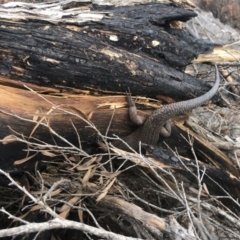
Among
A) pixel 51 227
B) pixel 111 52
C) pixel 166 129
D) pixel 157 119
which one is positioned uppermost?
pixel 111 52

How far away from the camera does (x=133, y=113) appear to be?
317 cm

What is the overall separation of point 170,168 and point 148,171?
167mm

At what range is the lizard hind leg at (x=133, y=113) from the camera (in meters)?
3.15

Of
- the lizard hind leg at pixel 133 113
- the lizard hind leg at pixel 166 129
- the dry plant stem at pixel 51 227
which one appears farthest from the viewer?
the lizard hind leg at pixel 166 129

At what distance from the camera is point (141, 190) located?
11.0 ft

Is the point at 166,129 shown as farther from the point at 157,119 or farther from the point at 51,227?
the point at 51,227

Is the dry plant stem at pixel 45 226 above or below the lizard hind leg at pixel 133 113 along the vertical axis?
above

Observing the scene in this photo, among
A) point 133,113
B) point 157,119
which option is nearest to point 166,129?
point 157,119

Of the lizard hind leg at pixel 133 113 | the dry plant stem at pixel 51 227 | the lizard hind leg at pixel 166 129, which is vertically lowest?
the lizard hind leg at pixel 166 129

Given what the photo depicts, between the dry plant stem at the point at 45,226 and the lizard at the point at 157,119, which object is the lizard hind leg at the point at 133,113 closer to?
the lizard at the point at 157,119

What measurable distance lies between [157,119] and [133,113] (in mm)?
213

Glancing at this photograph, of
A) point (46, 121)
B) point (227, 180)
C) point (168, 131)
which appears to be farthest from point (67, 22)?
point (227, 180)

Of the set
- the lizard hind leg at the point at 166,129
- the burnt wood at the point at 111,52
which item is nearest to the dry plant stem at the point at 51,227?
the burnt wood at the point at 111,52

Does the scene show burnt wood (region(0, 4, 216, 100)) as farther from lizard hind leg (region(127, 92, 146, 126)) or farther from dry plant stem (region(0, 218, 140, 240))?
dry plant stem (region(0, 218, 140, 240))
